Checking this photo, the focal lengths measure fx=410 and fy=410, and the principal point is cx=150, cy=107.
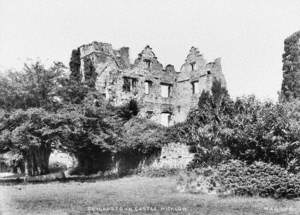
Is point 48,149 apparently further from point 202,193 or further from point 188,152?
point 202,193

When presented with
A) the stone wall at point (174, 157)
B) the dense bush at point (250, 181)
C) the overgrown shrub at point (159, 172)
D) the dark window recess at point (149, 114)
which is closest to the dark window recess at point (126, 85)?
the dark window recess at point (149, 114)

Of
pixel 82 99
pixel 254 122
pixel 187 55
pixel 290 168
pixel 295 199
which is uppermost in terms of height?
pixel 187 55

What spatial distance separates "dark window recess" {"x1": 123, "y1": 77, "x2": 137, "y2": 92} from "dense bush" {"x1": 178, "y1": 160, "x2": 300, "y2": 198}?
25.2 m

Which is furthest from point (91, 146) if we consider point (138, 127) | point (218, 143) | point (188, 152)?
point (218, 143)

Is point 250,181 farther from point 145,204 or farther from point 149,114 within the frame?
point 149,114

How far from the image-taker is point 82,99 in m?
29.3

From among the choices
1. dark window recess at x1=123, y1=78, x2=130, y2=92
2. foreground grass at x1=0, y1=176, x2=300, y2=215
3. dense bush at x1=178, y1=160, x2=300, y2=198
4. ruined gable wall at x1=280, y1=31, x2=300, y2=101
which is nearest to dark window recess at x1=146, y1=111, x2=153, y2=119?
dark window recess at x1=123, y1=78, x2=130, y2=92

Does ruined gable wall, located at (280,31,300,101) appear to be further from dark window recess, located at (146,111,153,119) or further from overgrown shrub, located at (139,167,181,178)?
dark window recess, located at (146,111,153,119)

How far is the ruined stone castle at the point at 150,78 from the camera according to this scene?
41781 mm

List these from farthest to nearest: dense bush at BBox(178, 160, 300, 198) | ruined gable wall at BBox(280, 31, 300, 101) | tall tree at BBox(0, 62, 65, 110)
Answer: ruined gable wall at BBox(280, 31, 300, 101), tall tree at BBox(0, 62, 65, 110), dense bush at BBox(178, 160, 300, 198)

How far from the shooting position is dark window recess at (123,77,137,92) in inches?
1664

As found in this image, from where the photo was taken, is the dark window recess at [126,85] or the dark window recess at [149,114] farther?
Result: the dark window recess at [126,85]

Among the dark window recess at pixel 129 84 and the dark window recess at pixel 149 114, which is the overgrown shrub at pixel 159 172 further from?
the dark window recess at pixel 129 84

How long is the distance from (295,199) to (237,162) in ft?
9.55
